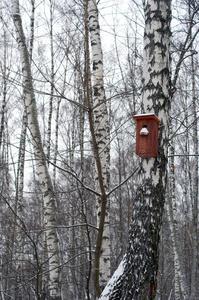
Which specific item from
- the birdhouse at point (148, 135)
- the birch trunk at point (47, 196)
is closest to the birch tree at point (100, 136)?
the birch trunk at point (47, 196)

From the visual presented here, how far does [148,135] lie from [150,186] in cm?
42

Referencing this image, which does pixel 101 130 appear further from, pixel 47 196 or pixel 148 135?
pixel 148 135

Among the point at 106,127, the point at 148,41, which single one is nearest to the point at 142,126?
the point at 148,41

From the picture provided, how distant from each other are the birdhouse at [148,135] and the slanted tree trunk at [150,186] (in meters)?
0.07

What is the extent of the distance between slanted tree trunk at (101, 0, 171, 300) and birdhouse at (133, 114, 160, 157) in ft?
0.24

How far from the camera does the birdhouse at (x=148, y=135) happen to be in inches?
91.7

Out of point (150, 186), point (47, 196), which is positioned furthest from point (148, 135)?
point (47, 196)

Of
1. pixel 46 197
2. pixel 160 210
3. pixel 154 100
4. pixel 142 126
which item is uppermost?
pixel 154 100

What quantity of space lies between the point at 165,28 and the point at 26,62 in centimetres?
257

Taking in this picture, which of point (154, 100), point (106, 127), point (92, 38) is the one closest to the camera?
point (154, 100)

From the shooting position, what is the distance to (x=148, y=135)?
2.37 metres

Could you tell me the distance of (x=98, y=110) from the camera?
411 cm

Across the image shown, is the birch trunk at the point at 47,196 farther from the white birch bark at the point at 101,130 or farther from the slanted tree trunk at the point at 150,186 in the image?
the slanted tree trunk at the point at 150,186

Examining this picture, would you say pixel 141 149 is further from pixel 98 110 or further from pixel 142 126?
pixel 98 110
